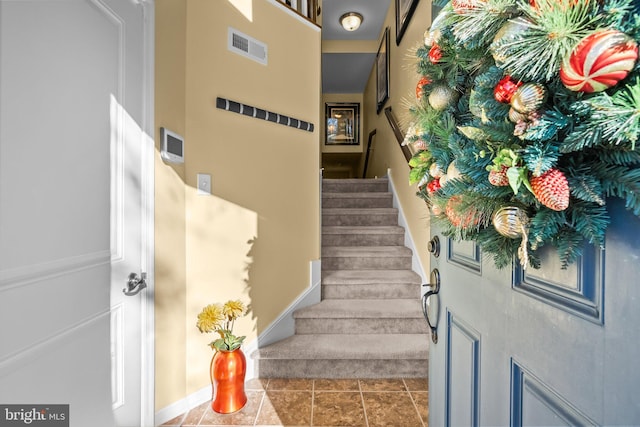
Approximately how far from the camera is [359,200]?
3.53 meters

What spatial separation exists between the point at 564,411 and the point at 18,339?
133cm

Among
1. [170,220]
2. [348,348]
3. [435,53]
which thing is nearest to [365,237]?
[348,348]

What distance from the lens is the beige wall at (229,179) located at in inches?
63.2

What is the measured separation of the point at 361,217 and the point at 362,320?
1.32m

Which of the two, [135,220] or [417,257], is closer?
[135,220]

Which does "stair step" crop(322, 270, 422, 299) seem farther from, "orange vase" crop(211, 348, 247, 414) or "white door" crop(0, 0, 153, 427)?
"white door" crop(0, 0, 153, 427)

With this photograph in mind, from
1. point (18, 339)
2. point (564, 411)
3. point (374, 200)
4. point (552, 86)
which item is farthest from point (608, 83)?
point (374, 200)

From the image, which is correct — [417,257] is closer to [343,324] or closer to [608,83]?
[343,324]

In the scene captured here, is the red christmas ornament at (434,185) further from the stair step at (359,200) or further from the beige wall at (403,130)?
the stair step at (359,200)

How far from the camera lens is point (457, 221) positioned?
1.88ft

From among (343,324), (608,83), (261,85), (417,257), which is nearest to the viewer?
(608,83)

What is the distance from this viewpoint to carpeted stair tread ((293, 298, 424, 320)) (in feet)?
7.16

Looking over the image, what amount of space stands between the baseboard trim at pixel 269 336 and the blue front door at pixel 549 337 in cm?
143

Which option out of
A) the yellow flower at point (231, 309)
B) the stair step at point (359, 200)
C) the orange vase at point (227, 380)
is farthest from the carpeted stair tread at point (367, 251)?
the orange vase at point (227, 380)
